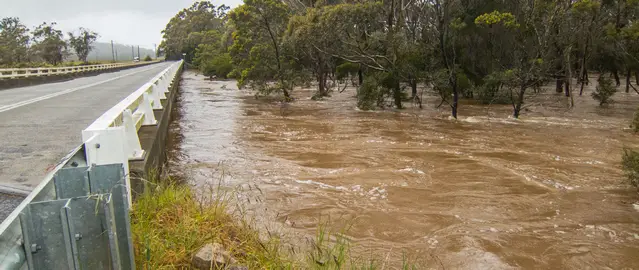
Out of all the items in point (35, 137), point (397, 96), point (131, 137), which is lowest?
point (397, 96)

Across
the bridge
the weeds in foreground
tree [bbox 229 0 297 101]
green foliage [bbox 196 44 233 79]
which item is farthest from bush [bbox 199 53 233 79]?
the weeds in foreground

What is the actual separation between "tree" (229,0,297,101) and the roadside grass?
2115 centimetres

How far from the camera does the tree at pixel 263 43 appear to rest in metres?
25.4

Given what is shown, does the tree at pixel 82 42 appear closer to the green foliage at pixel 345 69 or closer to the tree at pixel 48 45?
the tree at pixel 48 45

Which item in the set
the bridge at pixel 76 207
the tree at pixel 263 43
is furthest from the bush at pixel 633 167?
the tree at pixel 263 43

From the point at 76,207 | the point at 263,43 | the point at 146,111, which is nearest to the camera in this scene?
the point at 76,207

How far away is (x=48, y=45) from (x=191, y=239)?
8380 centimetres

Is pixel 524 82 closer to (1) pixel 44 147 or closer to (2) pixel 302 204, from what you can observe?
(2) pixel 302 204

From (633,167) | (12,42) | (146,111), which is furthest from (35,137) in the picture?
(12,42)

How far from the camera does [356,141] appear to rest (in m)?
13.3

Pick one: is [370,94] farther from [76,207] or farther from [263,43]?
[76,207]

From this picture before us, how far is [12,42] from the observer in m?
69.0

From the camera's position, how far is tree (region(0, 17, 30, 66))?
63.2 metres

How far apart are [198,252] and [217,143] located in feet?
30.1
